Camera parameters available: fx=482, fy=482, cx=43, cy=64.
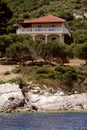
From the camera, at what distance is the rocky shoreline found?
5038 cm

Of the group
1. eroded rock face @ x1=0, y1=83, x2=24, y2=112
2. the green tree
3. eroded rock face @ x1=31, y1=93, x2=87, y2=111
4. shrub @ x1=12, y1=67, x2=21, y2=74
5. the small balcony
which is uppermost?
the green tree

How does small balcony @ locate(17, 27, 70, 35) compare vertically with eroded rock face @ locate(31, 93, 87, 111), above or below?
above

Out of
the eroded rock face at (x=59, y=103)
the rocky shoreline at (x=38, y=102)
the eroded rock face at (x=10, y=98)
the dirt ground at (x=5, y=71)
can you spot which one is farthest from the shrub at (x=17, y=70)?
the eroded rock face at (x=59, y=103)

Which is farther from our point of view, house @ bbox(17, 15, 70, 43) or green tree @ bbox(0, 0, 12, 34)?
green tree @ bbox(0, 0, 12, 34)

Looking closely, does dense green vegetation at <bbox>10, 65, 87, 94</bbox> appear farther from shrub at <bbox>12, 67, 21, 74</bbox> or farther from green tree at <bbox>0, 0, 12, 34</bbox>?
green tree at <bbox>0, 0, 12, 34</bbox>

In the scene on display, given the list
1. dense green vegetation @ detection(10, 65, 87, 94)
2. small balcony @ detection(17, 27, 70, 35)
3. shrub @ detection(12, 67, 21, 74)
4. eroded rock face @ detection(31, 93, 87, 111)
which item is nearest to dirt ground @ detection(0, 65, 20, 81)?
shrub @ detection(12, 67, 21, 74)

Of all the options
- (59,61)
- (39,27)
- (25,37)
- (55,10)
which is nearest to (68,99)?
(59,61)

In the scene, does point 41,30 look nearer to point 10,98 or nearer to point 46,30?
point 46,30

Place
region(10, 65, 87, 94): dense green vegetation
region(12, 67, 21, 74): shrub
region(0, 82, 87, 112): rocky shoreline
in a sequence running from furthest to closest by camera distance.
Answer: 1. region(12, 67, 21, 74): shrub
2. region(10, 65, 87, 94): dense green vegetation
3. region(0, 82, 87, 112): rocky shoreline

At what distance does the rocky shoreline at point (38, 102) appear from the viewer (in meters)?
50.4

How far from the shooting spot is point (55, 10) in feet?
385

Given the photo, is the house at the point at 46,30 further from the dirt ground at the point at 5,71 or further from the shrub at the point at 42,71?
the shrub at the point at 42,71

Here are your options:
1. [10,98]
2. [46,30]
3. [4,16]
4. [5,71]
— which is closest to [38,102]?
[10,98]

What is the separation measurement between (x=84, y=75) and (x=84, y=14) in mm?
60277
